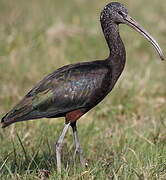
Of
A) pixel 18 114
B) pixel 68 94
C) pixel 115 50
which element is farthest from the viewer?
pixel 115 50

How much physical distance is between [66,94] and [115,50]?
2.45ft

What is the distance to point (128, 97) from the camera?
9.91 meters

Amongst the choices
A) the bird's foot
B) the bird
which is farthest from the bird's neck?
the bird's foot

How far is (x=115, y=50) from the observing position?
22.9 ft

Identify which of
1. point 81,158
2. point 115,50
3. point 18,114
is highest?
point 115,50

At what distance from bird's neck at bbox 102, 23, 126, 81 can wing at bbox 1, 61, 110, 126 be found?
6.6 inches

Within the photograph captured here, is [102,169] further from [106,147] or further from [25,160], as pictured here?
[106,147]

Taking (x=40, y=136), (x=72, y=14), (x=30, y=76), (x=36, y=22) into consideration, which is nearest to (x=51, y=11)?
(x=72, y=14)

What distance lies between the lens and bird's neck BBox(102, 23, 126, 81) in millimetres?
6890

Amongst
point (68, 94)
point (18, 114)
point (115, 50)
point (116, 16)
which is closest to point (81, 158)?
point (68, 94)

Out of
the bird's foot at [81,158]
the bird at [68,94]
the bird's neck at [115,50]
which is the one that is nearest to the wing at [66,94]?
the bird at [68,94]

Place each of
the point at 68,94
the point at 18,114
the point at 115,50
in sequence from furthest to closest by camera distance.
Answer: the point at 115,50 → the point at 68,94 → the point at 18,114

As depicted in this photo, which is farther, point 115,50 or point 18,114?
point 115,50

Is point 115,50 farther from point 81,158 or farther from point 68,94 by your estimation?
point 81,158
